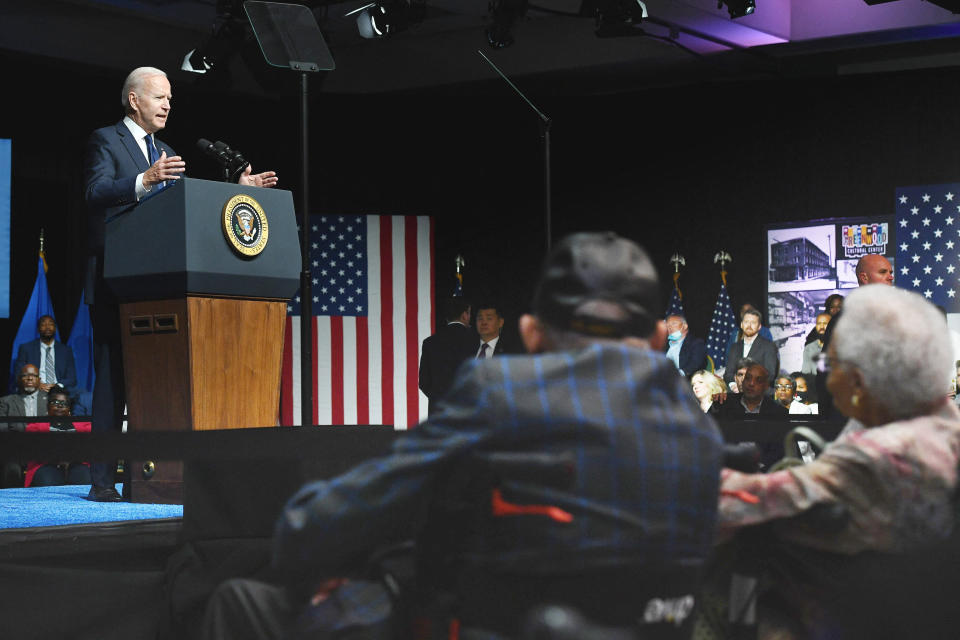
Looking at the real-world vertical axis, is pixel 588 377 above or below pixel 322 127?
below

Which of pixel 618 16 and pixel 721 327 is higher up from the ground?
pixel 618 16

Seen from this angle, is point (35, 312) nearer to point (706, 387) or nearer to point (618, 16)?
point (618, 16)

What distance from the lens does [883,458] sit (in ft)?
4.33

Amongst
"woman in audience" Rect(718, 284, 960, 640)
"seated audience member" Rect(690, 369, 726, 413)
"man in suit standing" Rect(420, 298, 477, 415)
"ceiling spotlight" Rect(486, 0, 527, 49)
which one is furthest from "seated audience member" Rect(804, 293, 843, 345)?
"woman in audience" Rect(718, 284, 960, 640)

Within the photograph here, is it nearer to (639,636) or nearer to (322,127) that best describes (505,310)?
(322,127)

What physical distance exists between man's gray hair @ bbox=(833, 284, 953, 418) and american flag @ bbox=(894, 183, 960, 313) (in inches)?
272

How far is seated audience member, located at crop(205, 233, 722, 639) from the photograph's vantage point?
1.11 m

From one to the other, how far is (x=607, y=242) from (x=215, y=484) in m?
1.10

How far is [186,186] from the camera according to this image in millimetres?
2684

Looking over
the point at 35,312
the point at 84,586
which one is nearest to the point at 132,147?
the point at 84,586

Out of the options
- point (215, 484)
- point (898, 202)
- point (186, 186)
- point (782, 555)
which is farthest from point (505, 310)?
point (782, 555)

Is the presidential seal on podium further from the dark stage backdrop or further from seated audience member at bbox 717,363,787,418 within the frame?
the dark stage backdrop

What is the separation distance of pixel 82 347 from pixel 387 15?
328 centimetres

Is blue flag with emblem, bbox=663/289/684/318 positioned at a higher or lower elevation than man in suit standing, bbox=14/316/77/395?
higher
